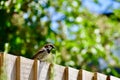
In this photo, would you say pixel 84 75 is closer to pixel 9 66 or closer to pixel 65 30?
pixel 9 66

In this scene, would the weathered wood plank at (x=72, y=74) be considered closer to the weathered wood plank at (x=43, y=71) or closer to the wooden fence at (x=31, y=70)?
the wooden fence at (x=31, y=70)

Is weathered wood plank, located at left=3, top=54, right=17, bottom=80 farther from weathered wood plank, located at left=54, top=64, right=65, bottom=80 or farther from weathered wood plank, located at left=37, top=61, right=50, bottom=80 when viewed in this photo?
weathered wood plank, located at left=54, top=64, right=65, bottom=80

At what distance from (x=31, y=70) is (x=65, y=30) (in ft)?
19.8

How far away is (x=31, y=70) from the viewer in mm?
3383

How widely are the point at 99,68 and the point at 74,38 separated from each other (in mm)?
680

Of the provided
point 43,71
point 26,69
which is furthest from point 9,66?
point 43,71

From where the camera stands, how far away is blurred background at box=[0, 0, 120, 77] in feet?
24.6

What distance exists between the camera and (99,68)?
29.9 feet

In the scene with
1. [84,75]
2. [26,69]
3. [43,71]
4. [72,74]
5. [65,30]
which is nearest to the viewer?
[26,69]

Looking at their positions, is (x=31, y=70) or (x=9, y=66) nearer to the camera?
(x=9, y=66)

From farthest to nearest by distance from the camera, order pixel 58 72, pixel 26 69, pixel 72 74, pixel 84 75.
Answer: pixel 84 75, pixel 72 74, pixel 58 72, pixel 26 69

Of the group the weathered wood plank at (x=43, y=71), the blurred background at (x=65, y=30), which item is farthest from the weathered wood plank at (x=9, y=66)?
the blurred background at (x=65, y=30)

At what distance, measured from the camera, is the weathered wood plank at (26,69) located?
3.28 metres

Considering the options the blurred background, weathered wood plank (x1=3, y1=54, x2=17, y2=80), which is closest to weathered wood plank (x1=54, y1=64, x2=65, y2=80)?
weathered wood plank (x1=3, y1=54, x2=17, y2=80)
